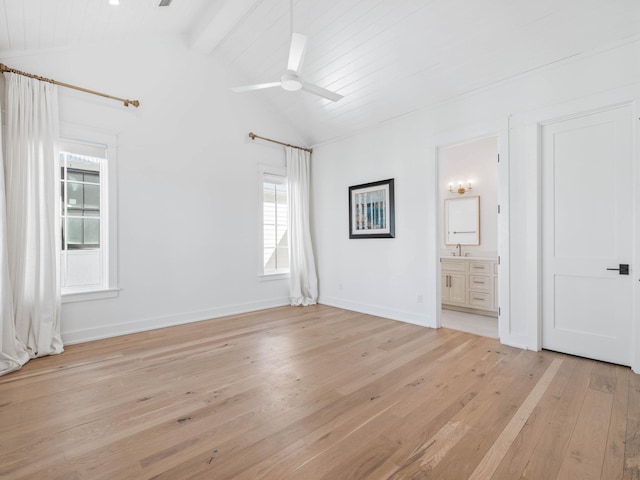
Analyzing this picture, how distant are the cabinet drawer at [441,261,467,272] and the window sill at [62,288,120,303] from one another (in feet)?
15.8

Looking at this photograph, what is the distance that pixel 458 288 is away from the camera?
5.17 meters

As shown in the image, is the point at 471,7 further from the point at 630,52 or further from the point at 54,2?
the point at 54,2

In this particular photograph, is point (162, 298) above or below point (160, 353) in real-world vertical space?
above

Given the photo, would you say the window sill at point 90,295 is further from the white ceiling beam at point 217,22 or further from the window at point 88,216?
the white ceiling beam at point 217,22

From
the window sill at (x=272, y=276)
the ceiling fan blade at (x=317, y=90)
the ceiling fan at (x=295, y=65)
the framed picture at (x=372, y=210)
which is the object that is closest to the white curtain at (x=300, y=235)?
the window sill at (x=272, y=276)

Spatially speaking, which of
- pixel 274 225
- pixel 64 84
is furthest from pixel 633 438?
pixel 64 84

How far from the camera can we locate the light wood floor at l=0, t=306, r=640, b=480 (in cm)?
163

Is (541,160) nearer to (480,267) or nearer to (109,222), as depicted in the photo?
(480,267)

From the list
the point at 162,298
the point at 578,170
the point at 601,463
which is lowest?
the point at 601,463

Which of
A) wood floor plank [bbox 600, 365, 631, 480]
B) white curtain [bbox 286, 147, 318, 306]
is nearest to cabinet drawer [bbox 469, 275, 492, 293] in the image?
wood floor plank [bbox 600, 365, 631, 480]

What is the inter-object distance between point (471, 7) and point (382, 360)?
11.1ft

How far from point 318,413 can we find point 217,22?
4.35 meters

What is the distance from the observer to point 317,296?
573 centimetres

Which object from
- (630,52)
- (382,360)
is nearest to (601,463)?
(382,360)
